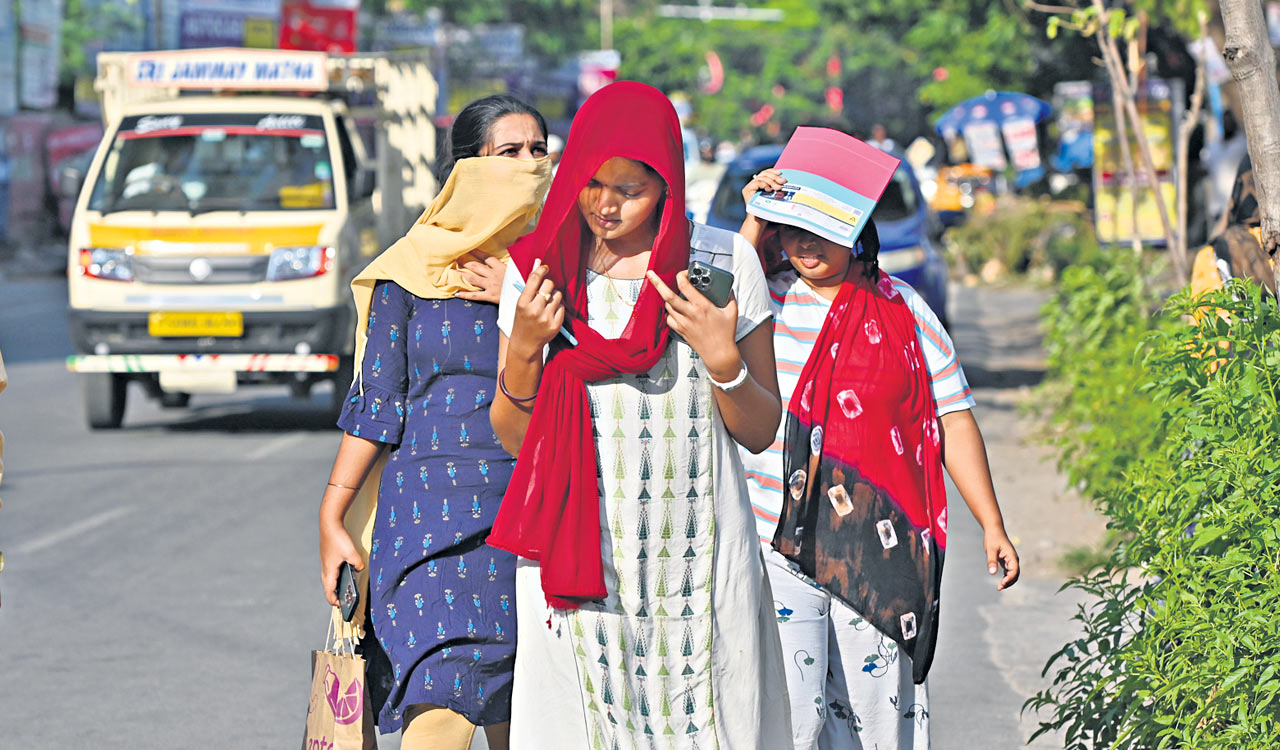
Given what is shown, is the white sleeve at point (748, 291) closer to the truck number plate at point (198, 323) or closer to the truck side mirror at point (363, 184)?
the truck number plate at point (198, 323)

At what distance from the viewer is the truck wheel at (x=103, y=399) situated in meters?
11.2

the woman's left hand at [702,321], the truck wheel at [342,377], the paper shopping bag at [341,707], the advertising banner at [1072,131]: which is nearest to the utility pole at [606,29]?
the advertising banner at [1072,131]

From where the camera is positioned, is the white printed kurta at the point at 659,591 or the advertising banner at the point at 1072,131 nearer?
the white printed kurta at the point at 659,591

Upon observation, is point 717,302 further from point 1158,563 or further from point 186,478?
point 186,478

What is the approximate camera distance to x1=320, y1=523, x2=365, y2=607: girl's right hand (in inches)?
130

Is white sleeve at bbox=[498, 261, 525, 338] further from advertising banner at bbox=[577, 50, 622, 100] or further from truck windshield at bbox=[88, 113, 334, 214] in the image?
advertising banner at bbox=[577, 50, 622, 100]

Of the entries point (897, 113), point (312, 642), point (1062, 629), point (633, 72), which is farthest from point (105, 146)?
point (897, 113)

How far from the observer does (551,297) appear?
2701 mm

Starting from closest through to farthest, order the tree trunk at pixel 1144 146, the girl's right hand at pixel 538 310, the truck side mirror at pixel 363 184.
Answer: the girl's right hand at pixel 538 310 < the tree trunk at pixel 1144 146 < the truck side mirror at pixel 363 184

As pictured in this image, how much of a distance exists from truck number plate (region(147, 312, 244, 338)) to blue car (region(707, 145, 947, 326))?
3.40 meters

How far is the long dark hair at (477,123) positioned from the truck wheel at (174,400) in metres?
9.81

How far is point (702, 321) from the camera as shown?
8.86 feet

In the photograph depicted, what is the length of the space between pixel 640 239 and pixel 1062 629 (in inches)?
159

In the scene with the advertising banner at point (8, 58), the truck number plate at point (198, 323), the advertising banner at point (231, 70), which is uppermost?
the advertising banner at point (8, 58)
